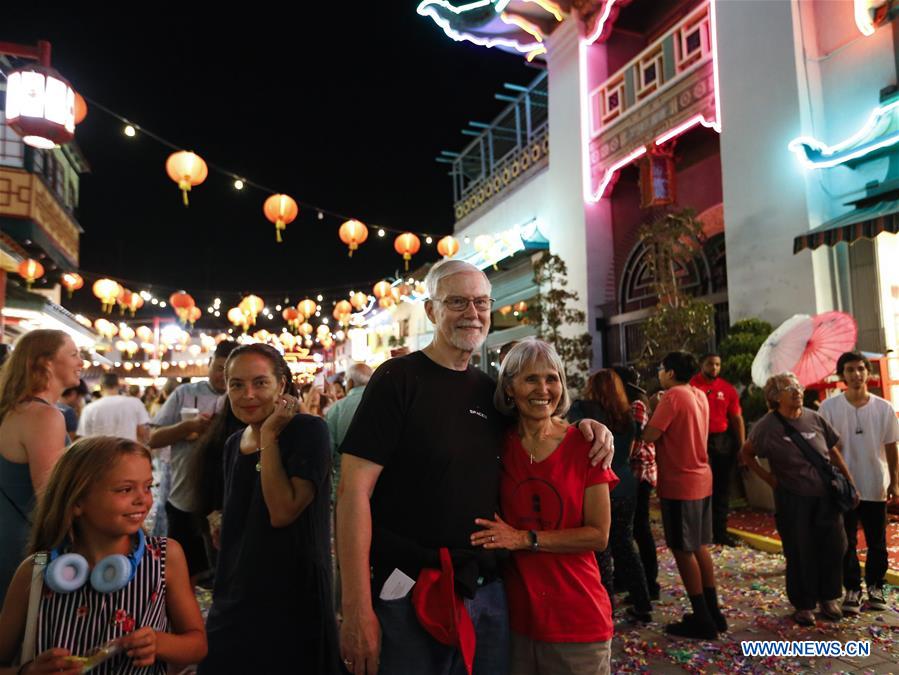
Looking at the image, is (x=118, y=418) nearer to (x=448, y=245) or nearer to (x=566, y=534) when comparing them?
(x=566, y=534)

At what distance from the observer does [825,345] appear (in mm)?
6293

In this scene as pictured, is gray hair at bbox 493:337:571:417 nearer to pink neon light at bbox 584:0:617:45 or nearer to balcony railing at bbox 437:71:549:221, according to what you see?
pink neon light at bbox 584:0:617:45

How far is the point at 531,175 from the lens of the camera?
15305mm

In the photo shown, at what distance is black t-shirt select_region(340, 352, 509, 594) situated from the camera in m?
2.05

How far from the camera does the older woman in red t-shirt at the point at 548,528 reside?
2150 millimetres

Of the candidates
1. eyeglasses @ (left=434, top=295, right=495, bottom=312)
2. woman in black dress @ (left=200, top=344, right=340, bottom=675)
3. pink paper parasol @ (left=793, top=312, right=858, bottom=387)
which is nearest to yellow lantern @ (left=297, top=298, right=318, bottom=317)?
pink paper parasol @ (left=793, top=312, right=858, bottom=387)

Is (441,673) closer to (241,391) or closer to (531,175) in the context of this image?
(241,391)

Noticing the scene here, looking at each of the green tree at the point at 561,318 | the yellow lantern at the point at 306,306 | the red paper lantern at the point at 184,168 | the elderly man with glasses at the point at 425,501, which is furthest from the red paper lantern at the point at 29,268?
the elderly man with glasses at the point at 425,501

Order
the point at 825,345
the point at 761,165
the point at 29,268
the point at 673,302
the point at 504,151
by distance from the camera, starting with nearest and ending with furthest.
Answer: the point at 825,345 < the point at 761,165 < the point at 673,302 < the point at 29,268 < the point at 504,151

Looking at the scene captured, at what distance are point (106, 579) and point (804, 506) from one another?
182 inches

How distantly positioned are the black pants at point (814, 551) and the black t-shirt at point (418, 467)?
3460mm

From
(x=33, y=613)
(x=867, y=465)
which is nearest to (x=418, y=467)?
(x=33, y=613)

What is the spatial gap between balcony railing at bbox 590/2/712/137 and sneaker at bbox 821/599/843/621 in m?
8.40

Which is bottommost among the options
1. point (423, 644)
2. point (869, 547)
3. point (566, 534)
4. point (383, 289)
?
point (869, 547)
